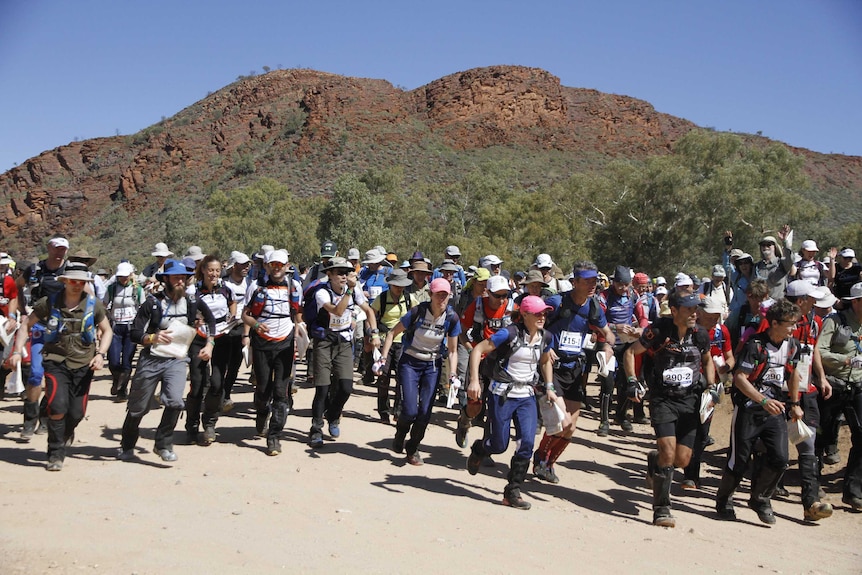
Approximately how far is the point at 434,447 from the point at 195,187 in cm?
9967

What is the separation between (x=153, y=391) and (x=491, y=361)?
3.36 m

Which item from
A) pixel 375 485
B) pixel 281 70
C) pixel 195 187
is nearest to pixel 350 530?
pixel 375 485

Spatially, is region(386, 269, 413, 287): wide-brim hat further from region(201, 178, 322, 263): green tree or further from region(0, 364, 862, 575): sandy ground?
region(201, 178, 322, 263): green tree

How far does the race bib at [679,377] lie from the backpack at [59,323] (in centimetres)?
541

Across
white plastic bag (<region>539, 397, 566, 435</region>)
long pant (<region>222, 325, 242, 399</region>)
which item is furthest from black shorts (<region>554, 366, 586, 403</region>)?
long pant (<region>222, 325, 242, 399</region>)

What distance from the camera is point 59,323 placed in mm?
6816

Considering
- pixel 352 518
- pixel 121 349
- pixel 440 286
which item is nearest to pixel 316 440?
pixel 440 286

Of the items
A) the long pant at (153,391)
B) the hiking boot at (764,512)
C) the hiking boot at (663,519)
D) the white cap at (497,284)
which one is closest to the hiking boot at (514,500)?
the hiking boot at (663,519)

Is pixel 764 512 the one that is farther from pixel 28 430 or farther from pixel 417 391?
pixel 28 430

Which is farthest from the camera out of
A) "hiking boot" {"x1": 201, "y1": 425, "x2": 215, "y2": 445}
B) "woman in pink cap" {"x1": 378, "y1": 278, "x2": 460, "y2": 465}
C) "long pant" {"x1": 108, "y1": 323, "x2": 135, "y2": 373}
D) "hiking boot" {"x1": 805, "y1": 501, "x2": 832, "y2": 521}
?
"long pant" {"x1": 108, "y1": 323, "x2": 135, "y2": 373}

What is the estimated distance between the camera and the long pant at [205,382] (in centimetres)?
815

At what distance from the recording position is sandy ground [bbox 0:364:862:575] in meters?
4.92

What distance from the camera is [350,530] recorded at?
5.59 metres

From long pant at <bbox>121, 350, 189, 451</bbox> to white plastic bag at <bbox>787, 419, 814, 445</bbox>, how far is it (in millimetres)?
5908
